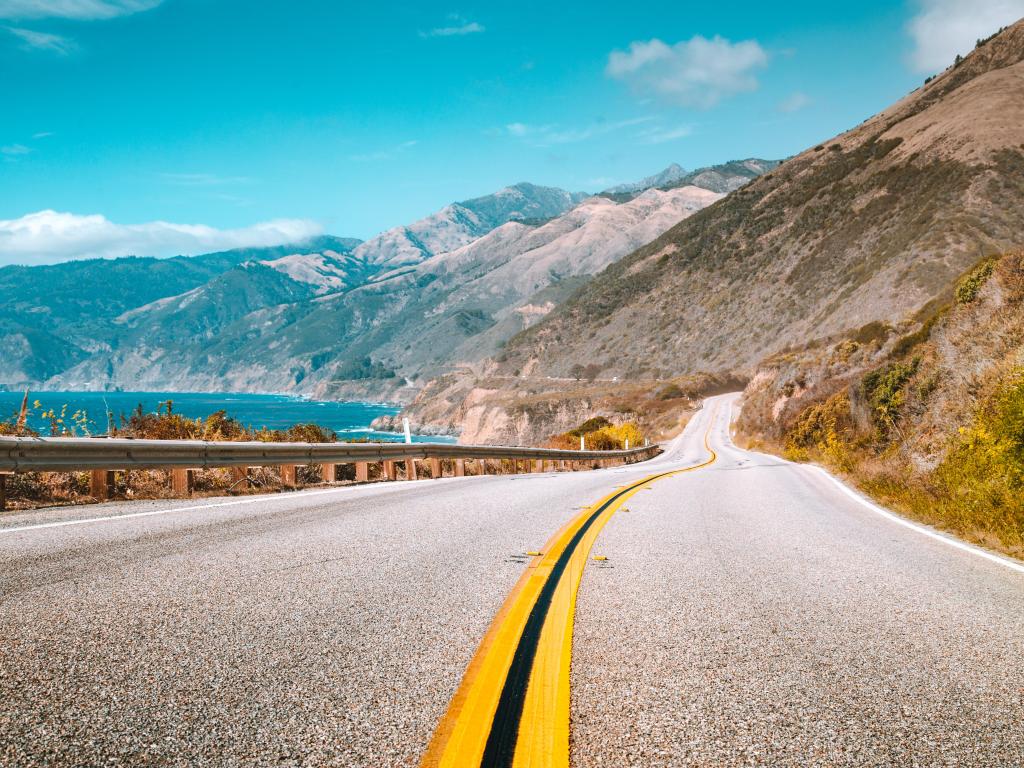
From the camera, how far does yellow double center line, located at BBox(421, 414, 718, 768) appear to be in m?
2.66

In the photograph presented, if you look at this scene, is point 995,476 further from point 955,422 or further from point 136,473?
point 136,473

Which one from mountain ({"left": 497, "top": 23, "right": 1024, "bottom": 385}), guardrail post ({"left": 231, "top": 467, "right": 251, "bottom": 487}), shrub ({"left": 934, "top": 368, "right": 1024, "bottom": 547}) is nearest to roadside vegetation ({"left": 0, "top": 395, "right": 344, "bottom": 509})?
guardrail post ({"left": 231, "top": 467, "right": 251, "bottom": 487})

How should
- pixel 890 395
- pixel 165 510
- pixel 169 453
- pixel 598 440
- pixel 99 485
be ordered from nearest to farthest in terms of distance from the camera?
pixel 165 510
pixel 99 485
pixel 169 453
pixel 890 395
pixel 598 440

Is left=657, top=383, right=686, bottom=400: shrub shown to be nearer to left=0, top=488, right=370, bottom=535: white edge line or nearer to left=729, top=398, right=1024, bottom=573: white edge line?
left=729, top=398, right=1024, bottom=573: white edge line

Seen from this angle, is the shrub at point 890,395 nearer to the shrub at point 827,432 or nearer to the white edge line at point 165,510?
the shrub at point 827,432

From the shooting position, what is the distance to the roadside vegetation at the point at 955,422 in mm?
9086

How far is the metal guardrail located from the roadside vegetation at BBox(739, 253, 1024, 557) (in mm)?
10251

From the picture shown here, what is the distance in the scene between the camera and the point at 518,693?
3.23m

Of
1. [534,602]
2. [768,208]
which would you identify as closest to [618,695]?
[534,602]

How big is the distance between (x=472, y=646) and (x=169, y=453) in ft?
25.5

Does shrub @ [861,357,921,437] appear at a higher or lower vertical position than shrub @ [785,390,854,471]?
higher

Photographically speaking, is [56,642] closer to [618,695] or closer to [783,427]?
[618,695]

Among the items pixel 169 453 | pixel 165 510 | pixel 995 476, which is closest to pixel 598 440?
pixel 995 476

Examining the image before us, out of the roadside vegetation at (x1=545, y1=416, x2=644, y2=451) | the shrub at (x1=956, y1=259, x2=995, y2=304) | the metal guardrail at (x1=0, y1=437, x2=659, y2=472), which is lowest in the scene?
the roadside vegetation at (x1=545, y1=416, x2=644, y2=451)
